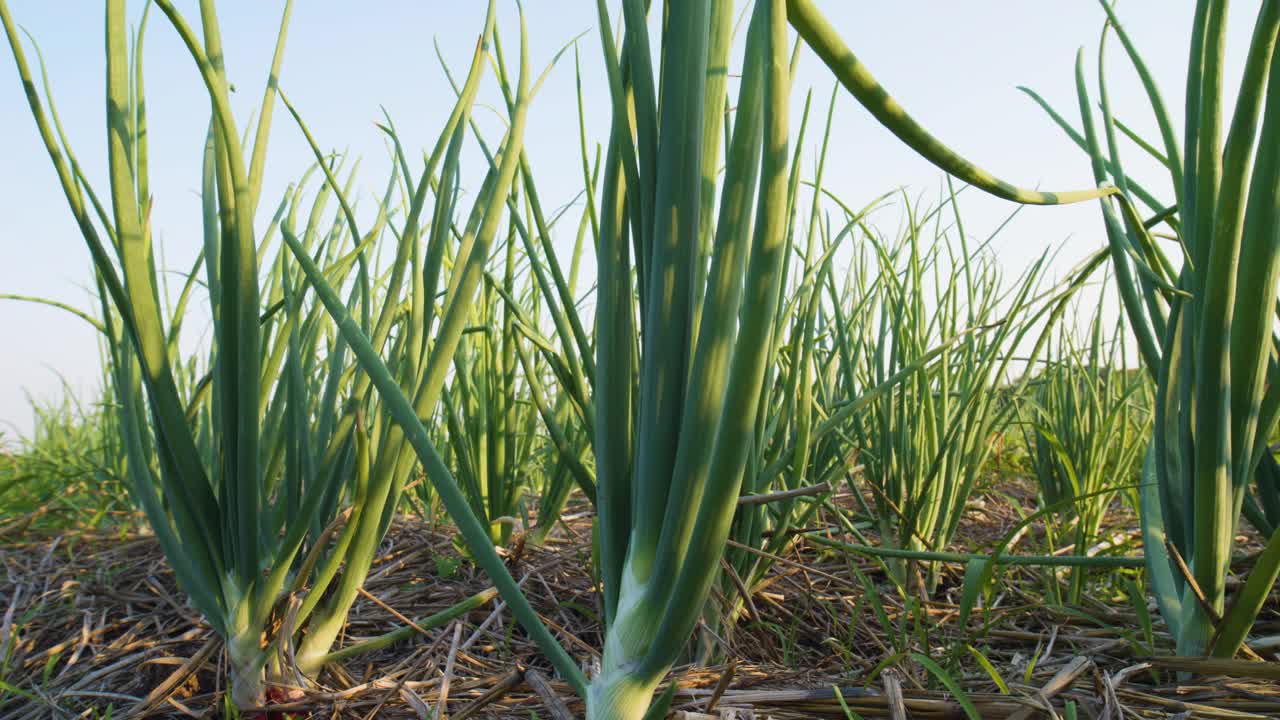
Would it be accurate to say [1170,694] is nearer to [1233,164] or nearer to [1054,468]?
[1233,164]

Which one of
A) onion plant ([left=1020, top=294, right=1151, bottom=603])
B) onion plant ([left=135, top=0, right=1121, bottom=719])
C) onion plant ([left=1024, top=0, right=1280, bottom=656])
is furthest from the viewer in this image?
onion plant ([left=1020, top=294, right=1151, bottom=603])

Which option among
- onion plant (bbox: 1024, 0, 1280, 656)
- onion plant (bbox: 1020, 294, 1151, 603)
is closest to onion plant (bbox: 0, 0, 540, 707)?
onion plant (bbox: 1024, 0, 1280, 656)

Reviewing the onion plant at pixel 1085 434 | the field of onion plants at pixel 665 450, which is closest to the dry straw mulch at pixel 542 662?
the field of onion plants at pixel 665 450

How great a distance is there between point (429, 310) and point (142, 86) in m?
0.40

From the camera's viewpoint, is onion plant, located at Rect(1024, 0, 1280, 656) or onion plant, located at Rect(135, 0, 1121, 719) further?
onion plant, located at Rect(1024, 0, 1280, 656)

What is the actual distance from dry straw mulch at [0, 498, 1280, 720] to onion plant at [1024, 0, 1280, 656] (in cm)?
9

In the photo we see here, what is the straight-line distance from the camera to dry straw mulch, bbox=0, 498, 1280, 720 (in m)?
0.74

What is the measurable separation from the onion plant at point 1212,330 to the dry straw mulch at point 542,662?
91 mm

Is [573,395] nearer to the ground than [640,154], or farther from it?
nearer to the ground

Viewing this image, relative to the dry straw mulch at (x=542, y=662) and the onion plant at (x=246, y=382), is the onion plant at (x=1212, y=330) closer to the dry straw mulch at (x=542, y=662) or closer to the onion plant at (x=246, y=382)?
the dry straw mulch at (x=542, y=662)

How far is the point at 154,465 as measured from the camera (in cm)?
212

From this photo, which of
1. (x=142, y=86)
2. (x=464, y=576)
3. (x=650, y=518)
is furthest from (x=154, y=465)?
(x=650, y=518)

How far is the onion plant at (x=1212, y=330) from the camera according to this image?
689 mm

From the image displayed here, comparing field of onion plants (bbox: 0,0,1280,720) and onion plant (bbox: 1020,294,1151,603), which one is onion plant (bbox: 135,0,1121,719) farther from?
onion plant (bbox: 1020,294,1151,603)
